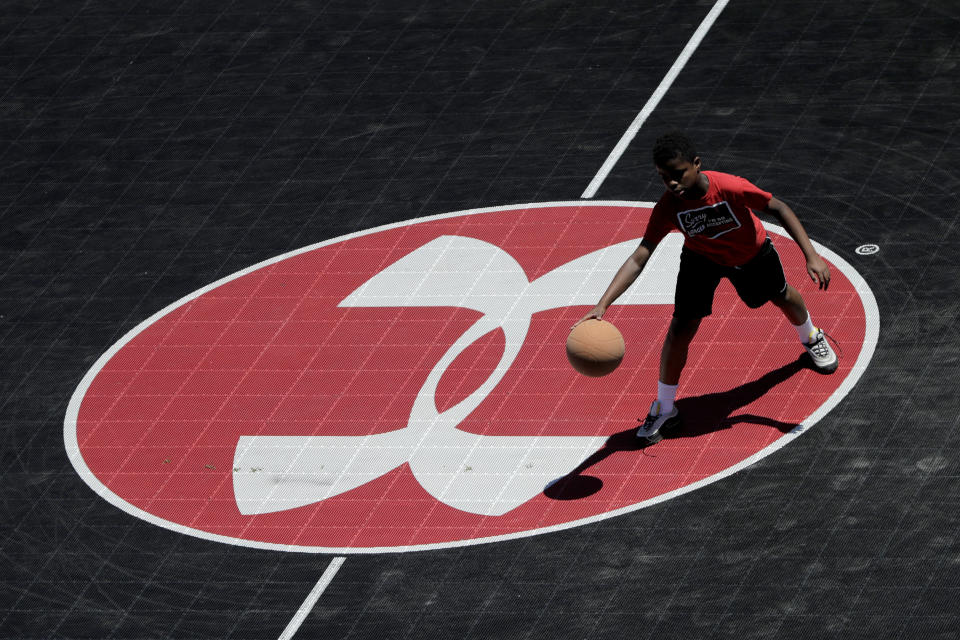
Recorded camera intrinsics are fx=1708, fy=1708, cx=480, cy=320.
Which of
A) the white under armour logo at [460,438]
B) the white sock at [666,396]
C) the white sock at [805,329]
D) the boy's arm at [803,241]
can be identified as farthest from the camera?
the white sock at [805,329]

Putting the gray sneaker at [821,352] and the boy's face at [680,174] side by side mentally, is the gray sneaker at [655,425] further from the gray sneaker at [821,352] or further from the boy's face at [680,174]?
the boy's face at [680,174]

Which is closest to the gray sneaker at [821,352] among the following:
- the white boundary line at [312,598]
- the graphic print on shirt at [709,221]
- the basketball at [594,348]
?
the graphic print on shirt at [709,221]

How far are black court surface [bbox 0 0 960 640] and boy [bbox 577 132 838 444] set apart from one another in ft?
1.68

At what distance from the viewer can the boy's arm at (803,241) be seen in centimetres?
1382

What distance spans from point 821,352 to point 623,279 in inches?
87.4

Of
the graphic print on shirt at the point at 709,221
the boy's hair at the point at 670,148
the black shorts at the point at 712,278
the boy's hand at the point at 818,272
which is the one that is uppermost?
the boy's hair at the point at 670,148

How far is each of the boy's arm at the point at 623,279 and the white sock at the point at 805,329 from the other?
5.83ft

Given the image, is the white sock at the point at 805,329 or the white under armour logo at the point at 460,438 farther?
the white sock at the point at 805,329

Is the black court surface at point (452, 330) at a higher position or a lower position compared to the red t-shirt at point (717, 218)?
lower

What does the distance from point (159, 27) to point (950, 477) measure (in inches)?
540

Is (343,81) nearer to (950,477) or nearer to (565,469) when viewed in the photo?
(565,469)

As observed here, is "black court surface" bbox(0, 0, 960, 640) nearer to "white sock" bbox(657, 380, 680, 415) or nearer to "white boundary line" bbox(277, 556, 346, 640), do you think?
"white boundary line" bbox(277, 556, 346, 640)

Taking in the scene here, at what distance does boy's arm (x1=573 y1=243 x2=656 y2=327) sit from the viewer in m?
14.0

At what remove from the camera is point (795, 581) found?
13078mm
